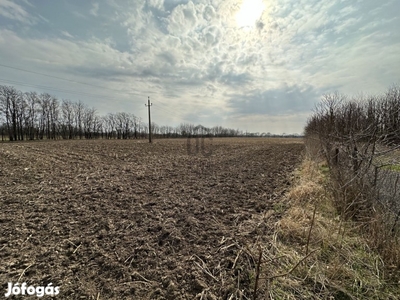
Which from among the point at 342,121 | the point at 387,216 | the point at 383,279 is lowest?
the point at 383,279

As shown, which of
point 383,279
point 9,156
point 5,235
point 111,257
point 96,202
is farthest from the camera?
point 9,156

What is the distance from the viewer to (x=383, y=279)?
9.89ft

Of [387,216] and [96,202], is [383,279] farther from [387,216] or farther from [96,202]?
[96,202]

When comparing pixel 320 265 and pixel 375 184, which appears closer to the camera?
pixel 320 265

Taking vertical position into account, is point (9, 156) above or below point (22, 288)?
above

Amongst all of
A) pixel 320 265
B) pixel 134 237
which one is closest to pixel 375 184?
pixel 320 265

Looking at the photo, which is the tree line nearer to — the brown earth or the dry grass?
the dry grass

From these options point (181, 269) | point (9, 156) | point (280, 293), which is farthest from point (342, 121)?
point (9, 156)

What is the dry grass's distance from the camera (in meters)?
→ 2.72

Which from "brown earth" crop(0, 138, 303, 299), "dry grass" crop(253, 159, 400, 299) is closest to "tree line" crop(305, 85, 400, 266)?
"dry grass" crop(253, 159, 400, 299)

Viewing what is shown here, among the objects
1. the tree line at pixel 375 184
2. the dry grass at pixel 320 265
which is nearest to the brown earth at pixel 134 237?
the dry grass at pixel 320 265

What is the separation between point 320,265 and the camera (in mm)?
3184

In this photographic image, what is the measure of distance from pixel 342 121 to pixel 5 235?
39.9 feet

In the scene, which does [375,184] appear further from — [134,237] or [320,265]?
[134,237]
